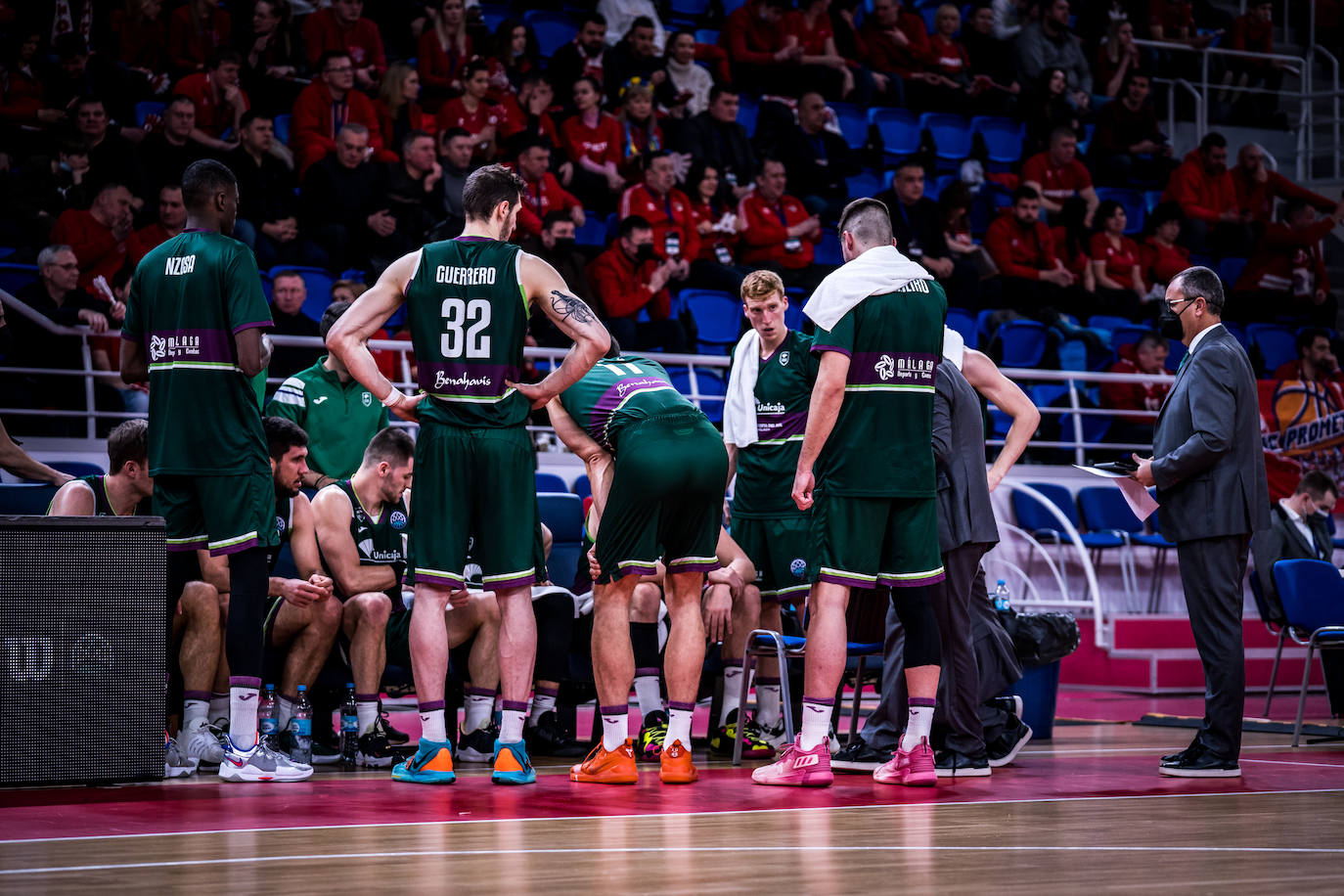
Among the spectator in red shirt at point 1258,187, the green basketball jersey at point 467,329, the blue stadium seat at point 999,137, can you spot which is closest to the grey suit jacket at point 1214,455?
the green basketball jersey at point 467,329

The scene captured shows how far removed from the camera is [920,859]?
163 inches

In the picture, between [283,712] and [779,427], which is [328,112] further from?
[283,712]

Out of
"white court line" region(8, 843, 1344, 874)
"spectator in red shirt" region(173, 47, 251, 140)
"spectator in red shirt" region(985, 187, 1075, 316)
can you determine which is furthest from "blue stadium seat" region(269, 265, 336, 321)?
"white court line" region(8, 843, 1344, 874)

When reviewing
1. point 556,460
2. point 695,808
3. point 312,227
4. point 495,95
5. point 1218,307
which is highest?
point 495,95

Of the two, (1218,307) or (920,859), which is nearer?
(920,859)

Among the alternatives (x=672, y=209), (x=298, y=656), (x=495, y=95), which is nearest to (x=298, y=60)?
(x=495, y=95)

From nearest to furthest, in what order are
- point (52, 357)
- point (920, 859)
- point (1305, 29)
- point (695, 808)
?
1. point (920, 859)
2. point (695, 808)
3. point (52, 357)
4. point (1305, 29)

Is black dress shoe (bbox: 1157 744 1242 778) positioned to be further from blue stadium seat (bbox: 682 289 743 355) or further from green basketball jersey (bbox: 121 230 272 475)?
blue stadium seat (bbox: 682 289 743 355)

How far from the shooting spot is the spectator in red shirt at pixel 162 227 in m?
9.87

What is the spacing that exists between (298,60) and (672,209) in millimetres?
3198

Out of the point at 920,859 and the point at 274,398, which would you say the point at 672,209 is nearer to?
the point at 274,398

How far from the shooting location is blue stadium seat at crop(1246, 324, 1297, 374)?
14656mm

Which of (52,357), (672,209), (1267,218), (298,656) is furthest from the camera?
(1267,218)

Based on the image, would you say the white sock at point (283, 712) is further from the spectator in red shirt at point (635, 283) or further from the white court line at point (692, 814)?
the spectator in red shirt at point (635, 283)
